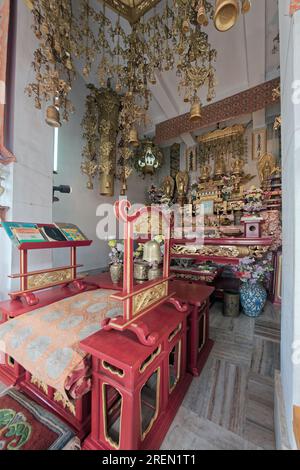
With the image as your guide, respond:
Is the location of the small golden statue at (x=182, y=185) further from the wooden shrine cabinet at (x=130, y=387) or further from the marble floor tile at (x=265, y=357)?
the wooden shrine cabinet at (x=130, y=387)

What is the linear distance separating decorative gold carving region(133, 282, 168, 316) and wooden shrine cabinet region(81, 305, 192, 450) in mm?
120

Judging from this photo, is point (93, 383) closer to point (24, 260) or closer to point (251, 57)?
point (24, 260)

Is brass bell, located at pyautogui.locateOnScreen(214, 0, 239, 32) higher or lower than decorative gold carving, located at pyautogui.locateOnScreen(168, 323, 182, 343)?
higher

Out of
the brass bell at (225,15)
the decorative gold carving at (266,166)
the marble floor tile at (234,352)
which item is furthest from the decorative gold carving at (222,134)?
the marble floor tile at (234,352)

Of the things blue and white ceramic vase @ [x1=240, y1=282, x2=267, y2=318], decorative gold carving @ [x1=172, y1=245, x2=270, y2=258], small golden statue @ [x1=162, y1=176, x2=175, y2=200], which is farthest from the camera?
small golden statue @ [x1=162, y1=176, x2=175, y2=200]

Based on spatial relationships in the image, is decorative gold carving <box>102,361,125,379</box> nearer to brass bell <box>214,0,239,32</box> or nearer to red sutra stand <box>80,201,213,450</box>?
red sutra stand <box>80,201,213,450</box>

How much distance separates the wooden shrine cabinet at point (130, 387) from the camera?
2.85 feet

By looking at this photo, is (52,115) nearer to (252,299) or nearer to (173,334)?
(173,334)

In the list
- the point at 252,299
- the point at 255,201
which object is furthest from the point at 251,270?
the point at 255,201

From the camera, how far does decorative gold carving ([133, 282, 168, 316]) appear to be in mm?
1100

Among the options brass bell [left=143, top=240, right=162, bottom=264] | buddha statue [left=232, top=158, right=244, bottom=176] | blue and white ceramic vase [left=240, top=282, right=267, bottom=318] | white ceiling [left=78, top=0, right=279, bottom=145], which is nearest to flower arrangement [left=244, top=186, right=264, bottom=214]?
buddha statue [left=232, top=158, right=244, bottom=176]

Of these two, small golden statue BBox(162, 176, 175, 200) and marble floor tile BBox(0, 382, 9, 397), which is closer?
marble floor tile BBox(0, 382, 9, 397)

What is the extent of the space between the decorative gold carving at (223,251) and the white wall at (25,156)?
2.43 m

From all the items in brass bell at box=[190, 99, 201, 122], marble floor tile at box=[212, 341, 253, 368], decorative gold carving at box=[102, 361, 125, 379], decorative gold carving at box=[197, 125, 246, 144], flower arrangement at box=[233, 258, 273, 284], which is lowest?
marble floor tile at box=[212, 341, 253, 368]
